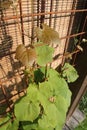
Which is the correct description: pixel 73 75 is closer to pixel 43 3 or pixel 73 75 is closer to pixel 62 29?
pixel 62 29

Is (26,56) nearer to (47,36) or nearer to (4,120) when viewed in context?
(47,36)

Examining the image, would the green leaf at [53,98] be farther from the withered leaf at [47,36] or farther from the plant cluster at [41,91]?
the withered leaf at [47,36]

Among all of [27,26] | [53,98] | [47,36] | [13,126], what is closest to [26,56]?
[47,36]

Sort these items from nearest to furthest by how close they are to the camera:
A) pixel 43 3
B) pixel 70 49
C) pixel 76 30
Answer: pixel 43 3, pixel 76 30, pixel 70 49

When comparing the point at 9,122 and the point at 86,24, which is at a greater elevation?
the point at 86,24

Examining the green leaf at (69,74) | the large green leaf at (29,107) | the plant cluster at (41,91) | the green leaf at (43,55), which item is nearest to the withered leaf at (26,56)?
the plant cluster at (41,91)

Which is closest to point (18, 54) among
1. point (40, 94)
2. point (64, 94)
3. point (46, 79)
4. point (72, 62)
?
point (40, 94)
